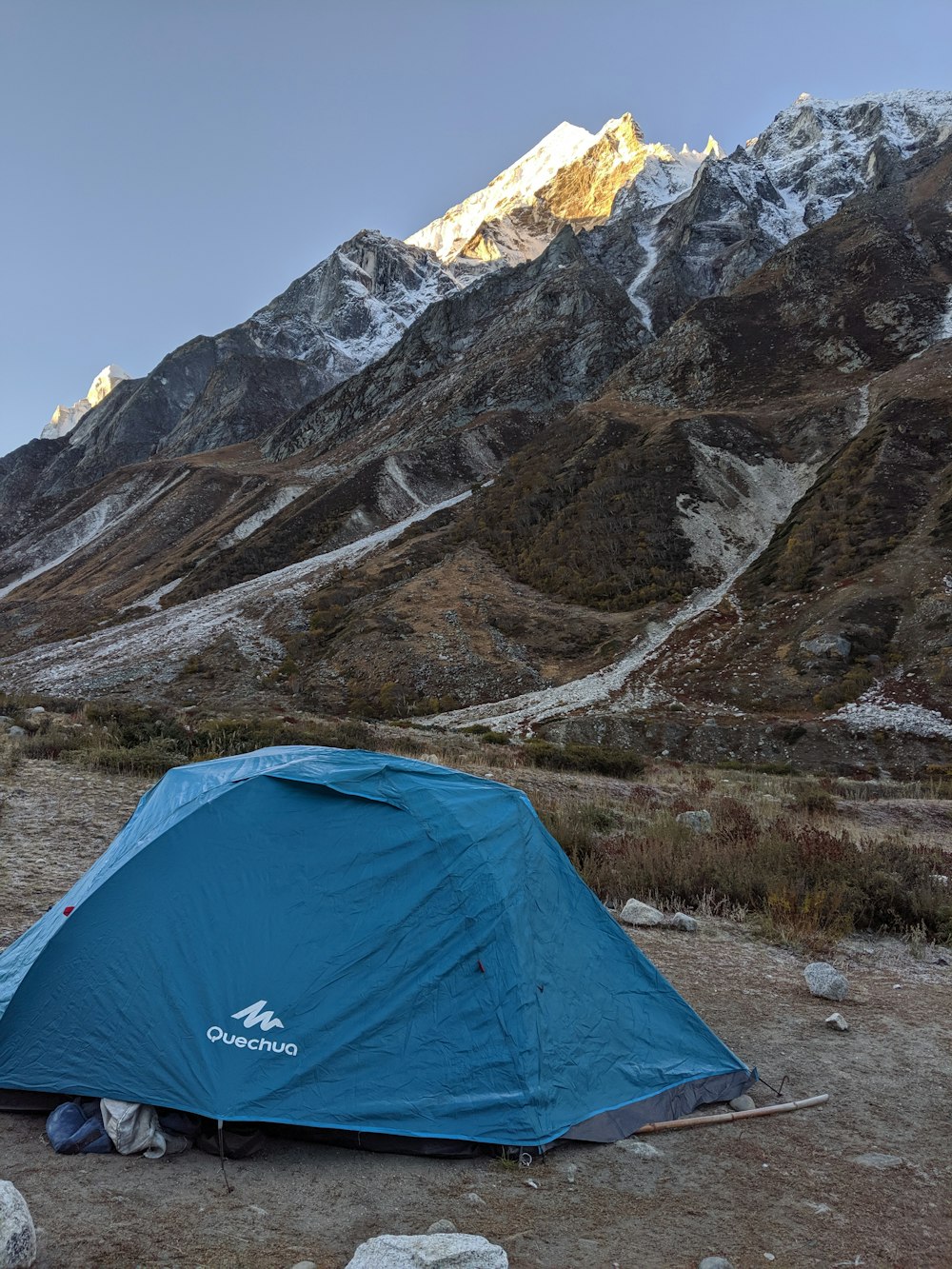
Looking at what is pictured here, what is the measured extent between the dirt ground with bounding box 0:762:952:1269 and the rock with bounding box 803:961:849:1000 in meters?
1.04

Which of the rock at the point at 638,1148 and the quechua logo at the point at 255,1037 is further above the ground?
the quechua logo at the point at 255,1037

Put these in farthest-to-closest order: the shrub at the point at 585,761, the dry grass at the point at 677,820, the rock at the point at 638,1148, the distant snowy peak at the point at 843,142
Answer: the distant snowy peak at the point at 843,142, the shrub at the point at 585,761, the dry grass at the point at 677,820, the rock at the point at 638,1148

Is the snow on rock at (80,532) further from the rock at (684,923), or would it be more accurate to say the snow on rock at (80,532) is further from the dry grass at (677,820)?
the rock at (684,923)

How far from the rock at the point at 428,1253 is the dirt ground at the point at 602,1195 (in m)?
0.31

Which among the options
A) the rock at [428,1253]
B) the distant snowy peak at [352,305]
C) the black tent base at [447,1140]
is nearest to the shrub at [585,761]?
the black tent base at [447,1140]

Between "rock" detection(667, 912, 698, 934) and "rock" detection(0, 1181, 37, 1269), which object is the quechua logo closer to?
"rock" detection(0, 1181, 37, 1269)

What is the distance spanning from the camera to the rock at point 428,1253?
2986mm

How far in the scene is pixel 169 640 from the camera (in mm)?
42969

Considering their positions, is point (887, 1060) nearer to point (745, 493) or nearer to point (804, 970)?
point (804, 970)

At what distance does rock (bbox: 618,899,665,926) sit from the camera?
812 cm

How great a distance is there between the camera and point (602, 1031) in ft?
16.1

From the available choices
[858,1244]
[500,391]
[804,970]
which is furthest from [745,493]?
[858,1244]

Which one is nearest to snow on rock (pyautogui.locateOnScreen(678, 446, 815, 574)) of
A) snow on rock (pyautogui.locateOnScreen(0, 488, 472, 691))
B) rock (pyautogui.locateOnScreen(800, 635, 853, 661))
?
rock (pyautogui.locateOnScreen(800, 635, 853, 661))

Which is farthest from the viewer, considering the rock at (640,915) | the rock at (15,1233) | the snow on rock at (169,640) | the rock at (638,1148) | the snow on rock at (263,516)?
the snow on rock at (263,516)
